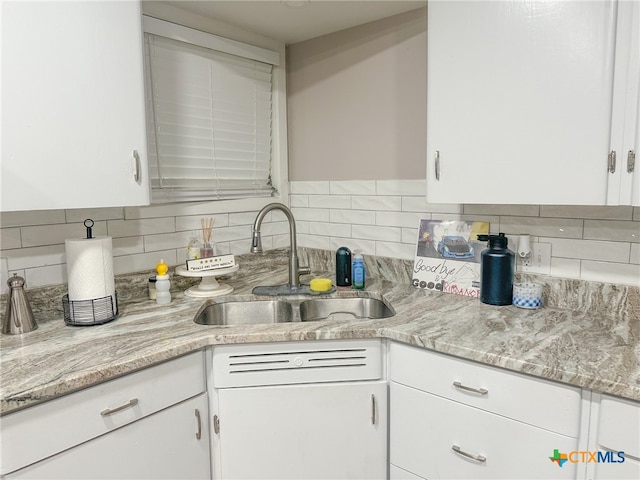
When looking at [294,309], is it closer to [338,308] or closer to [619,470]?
[338,308]

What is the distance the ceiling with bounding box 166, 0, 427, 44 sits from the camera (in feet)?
6.46

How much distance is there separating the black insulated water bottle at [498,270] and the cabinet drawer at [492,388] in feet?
1.53

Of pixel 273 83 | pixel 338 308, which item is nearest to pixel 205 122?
pixel 273 83

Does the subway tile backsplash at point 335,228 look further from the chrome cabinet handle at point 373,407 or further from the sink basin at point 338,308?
the chrome cabinet handle at point 373,407

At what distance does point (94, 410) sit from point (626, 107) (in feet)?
5.39

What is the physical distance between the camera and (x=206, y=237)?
7.16ft

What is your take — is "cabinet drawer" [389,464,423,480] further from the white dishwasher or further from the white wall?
the white wall

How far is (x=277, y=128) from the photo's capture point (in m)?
2.51

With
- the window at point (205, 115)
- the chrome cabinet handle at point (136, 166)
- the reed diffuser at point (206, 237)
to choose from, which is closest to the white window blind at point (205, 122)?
the window at point (205, 115)

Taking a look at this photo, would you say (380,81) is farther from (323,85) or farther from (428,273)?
(428,273)

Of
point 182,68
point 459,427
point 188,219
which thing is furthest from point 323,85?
point 459,427

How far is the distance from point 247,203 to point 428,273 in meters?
0.95

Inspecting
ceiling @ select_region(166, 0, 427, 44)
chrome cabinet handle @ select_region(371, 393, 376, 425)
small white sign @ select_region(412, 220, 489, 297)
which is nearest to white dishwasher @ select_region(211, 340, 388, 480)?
chrome cabinet handle @ select_region(371, 393, 376, 425)

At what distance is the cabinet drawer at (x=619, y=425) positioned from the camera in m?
1.12
